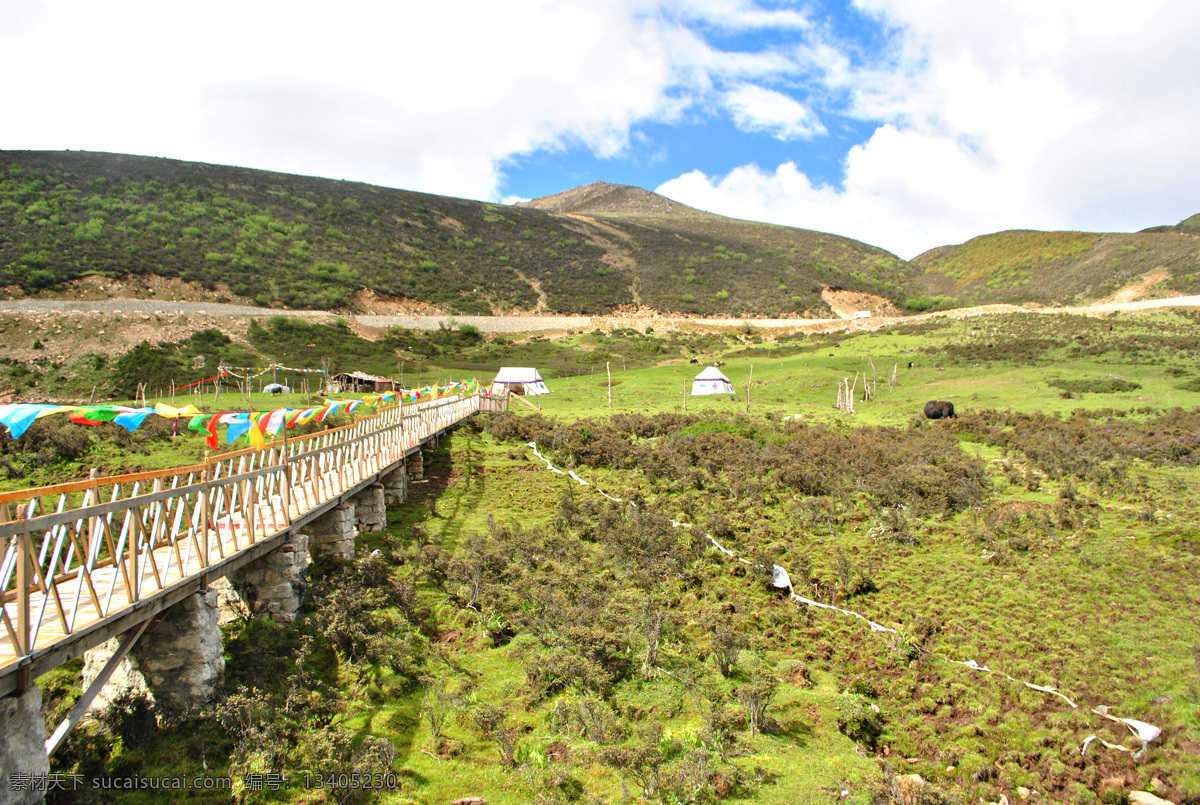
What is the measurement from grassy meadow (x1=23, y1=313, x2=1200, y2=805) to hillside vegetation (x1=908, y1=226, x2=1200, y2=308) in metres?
68.2

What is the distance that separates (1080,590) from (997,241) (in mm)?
132484

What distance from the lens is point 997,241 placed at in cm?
12000

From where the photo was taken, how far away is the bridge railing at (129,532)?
5.08 metres

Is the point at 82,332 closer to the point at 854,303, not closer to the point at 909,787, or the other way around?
the point at 909,787

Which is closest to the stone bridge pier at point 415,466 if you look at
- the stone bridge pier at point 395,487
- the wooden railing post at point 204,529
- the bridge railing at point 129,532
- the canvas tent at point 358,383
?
the stone bridge pier at point 395,487

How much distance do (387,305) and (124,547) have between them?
6518 cm

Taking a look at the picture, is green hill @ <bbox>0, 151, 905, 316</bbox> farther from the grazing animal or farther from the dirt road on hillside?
the grazing animal

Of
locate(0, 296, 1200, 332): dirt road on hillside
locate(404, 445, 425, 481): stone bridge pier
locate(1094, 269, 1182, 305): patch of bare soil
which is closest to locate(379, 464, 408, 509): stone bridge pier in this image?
locate(404, 445, 425, 481): stone bridge pier

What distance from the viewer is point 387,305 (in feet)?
225

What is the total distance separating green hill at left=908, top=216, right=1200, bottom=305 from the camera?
2864 inches

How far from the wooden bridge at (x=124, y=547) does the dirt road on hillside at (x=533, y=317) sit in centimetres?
4471

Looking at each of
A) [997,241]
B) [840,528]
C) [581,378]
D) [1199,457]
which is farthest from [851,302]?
[840,528]

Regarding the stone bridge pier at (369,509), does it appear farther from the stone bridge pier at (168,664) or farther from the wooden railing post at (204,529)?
the stone bridge pier at (168,664)

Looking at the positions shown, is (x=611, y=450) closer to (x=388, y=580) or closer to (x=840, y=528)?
(x=840, y=528)
